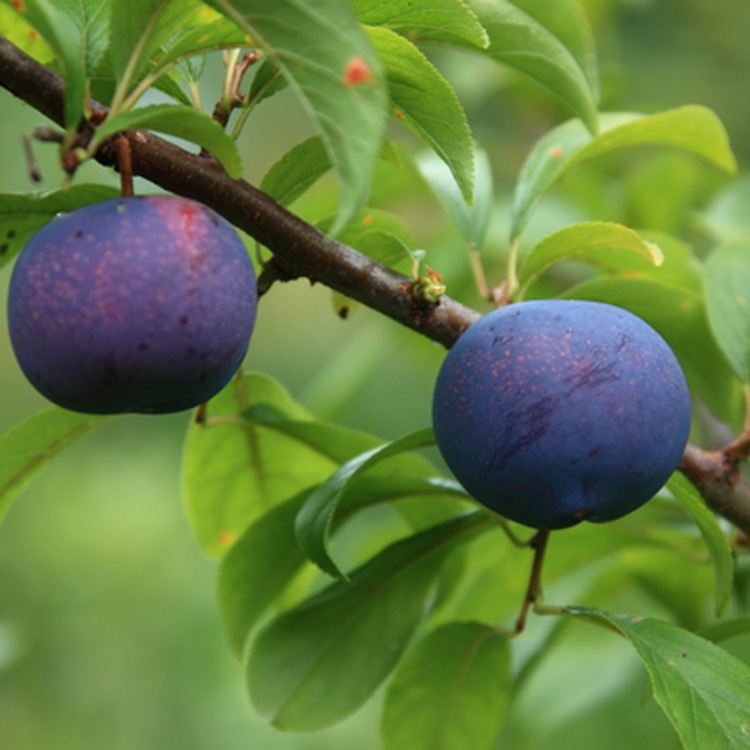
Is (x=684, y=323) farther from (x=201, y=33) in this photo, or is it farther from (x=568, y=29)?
(x=201, y=33)

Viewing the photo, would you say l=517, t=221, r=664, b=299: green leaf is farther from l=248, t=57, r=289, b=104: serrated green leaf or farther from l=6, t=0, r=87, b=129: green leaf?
l=6, t=0, r=87, b=129: green leaf

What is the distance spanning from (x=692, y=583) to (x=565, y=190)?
83cm

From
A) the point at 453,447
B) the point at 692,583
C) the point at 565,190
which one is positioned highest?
the point at 453,447

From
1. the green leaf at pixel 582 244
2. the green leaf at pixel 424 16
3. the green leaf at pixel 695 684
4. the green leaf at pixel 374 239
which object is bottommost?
the green leaf at pixel 695 684

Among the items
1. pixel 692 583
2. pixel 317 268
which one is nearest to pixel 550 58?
pixel 317 268

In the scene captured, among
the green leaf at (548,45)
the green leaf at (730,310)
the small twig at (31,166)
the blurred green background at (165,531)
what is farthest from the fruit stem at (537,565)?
the blurred green background at (165,531)

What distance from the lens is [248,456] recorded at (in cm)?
112

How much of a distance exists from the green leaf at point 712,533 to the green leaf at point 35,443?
609 mm

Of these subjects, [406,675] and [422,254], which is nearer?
[422,254]

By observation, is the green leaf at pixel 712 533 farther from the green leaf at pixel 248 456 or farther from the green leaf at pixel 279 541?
the green leaf at pixel 248 456

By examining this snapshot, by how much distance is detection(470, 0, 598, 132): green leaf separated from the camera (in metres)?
0.90

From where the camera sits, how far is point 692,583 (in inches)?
51.2

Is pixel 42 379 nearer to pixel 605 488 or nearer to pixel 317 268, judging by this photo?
pixel 317 268

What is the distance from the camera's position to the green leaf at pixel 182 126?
56 cm
